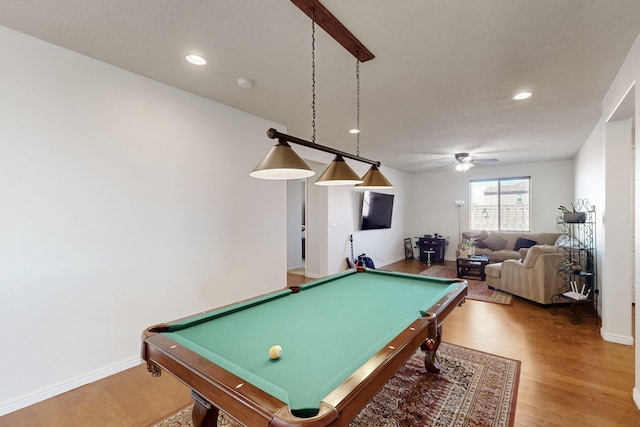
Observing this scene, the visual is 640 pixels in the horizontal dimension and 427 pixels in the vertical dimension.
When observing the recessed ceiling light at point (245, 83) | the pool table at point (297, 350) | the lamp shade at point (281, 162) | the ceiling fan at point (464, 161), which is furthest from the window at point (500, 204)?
the lamp shade at point (281, 162)

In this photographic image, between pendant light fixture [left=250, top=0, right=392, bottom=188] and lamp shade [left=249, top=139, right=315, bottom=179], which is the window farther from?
lamp shade [left=249, top=139, right=315, bottom=179]

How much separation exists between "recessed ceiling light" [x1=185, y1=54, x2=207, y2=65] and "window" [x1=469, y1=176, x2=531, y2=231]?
758cm

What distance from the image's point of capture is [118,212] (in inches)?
99.3

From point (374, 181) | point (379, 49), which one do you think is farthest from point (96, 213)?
point (379, 49)

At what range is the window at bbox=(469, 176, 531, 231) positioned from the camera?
7.23 m

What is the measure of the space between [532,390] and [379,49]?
2916 mm

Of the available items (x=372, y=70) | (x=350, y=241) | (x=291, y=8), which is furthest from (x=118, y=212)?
(x=350, y=241)

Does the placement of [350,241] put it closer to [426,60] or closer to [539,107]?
[539,107]

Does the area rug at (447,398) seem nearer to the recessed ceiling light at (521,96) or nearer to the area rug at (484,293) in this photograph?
the area rug at (484,293)

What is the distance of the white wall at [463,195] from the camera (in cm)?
676

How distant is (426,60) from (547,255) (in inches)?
141

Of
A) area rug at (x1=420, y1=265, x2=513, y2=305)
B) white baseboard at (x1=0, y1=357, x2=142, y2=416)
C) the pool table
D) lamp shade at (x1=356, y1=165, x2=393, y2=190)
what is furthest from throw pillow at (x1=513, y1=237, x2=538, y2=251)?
white baseboard at (x1=0, y1=357, x2=142, y2=416)

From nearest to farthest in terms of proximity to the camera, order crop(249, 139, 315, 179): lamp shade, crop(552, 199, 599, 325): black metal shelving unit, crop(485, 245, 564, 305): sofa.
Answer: crop(249, 139, 315, 179): lamp shade
crop(552, 199, 599, 325): black metal shelving unit
crop(485, 245, 564, 305): sofa

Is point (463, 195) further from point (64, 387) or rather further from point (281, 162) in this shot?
point (64, 387)
